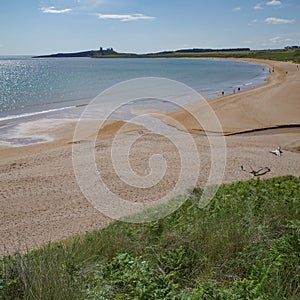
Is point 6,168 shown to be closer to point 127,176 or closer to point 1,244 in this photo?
point 127,176

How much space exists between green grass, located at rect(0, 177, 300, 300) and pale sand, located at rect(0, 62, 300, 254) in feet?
4.05

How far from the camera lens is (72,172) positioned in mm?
13859

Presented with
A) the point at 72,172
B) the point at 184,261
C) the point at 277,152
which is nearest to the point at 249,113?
the point at 277,152

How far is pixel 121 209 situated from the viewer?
10234 mm

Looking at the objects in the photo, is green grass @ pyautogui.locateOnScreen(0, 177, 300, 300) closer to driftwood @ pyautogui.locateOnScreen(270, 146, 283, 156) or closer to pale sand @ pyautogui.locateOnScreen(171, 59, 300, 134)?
driftwood @ pyautogui.locateOnScreen(270, 146, 283, 156)

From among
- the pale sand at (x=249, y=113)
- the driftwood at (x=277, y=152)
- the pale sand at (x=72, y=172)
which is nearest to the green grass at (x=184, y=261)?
the pale sand at (x=72, y=172)

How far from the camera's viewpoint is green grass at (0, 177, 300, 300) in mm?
3326

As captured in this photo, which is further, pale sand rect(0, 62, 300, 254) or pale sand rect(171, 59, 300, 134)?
pale sand rect(171, 59, 300, 134)

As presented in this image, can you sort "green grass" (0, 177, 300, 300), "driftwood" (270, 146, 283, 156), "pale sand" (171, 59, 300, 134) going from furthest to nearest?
"pale sand" (171, 59, 300, 134), "driftwood" (270, 146, 283, 156), "green grass" (0, 177, 300, 300)

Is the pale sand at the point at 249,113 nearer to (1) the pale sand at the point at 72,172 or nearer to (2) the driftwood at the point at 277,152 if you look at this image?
(1) the pale sand at the point at 72,172

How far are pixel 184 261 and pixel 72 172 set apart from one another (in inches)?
398

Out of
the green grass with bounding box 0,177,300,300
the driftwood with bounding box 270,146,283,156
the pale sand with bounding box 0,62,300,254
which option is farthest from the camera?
the driftwood with bounding box 270,146,283,156

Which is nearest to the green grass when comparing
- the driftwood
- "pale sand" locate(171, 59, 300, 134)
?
the driftwood

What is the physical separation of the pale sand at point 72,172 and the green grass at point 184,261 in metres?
1.23
